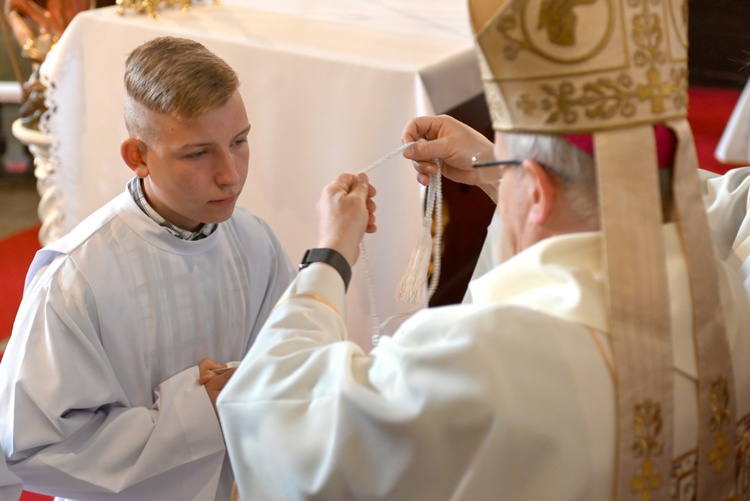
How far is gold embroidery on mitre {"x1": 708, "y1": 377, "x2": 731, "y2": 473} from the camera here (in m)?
1.35

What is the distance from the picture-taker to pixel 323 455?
132cm

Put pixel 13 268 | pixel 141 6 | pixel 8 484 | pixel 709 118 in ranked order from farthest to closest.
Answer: pixel 709 118
pixel 13 268
pixel 141 6
pixel 8 484

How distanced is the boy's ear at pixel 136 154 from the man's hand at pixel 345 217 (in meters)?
0.54

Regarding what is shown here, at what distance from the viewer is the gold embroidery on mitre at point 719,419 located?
53.2 inches

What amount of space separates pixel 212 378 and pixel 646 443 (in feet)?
3.43

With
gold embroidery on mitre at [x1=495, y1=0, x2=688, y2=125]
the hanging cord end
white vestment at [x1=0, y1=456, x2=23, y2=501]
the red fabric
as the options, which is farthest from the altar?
the red fabric

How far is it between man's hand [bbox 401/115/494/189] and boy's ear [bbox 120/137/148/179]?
0.60 metres

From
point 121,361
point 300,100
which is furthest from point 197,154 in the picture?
point 300,100

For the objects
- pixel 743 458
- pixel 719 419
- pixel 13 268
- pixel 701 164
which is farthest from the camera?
pixel 701 164

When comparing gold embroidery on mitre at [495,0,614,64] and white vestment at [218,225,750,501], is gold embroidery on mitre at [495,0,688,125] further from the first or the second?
white vestment at [218,225,750,501]

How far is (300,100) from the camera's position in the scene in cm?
285

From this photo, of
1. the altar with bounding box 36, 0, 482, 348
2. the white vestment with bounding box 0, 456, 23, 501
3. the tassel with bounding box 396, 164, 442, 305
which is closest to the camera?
the white vestment with bounding box 0, 456, 23, 501

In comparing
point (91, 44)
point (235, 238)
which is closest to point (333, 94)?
point (235, 238)

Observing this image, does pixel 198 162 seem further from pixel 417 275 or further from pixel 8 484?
pixel 8 484
